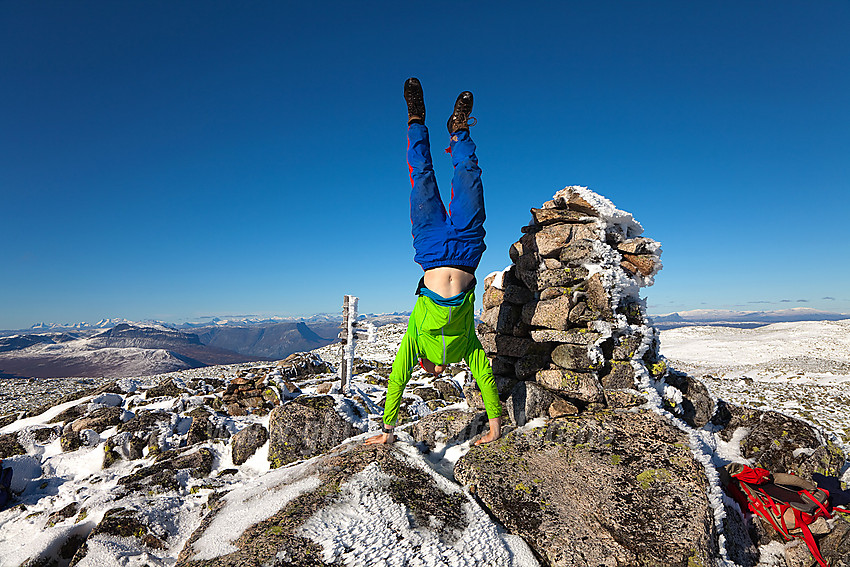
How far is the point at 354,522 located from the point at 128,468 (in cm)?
687

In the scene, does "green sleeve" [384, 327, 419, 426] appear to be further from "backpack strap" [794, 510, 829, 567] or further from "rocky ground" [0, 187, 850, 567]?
"backpack strap" [794, 510, 829, 567]

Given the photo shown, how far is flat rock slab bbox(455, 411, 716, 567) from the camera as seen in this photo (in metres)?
3.58

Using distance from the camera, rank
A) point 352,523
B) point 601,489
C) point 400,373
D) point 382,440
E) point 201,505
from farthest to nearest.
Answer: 1. point 382,440
2. point 400,373
3. point 201,505
4. point 601,489
5. point 352,523

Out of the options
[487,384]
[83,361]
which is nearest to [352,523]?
[487,384]

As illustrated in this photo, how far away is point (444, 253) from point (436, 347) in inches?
55.9

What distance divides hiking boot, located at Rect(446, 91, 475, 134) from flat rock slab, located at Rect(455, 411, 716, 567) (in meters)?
4.81

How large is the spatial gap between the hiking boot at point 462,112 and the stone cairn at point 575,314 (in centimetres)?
281

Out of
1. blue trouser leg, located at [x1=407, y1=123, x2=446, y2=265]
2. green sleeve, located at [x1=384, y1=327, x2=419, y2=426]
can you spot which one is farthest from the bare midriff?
green sleeve, located at [x1=384, y1=327, x2=419, y2=426]

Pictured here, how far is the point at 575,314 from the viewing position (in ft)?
21.6

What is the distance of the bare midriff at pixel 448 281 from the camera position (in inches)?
204

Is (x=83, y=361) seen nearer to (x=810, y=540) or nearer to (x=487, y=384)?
(x=487, y=384)

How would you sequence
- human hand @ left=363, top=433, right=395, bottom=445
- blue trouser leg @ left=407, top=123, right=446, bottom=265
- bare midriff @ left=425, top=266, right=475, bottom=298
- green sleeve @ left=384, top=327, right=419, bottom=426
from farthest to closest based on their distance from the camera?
human hand @ left=363, top=433, right=395, bottom=445 → green sleeve @ left=384, top=327, right=419, bottom=426 → blue trouser leg @ left=407, top=123, right=446, bottom=265 → bare midriff @ left=425, top=266, right=475, bottom=298

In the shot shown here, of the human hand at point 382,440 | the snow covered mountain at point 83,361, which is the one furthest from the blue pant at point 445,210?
the snow covered mountain at point 83,361

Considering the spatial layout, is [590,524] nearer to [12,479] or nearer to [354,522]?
→ [354,522]
